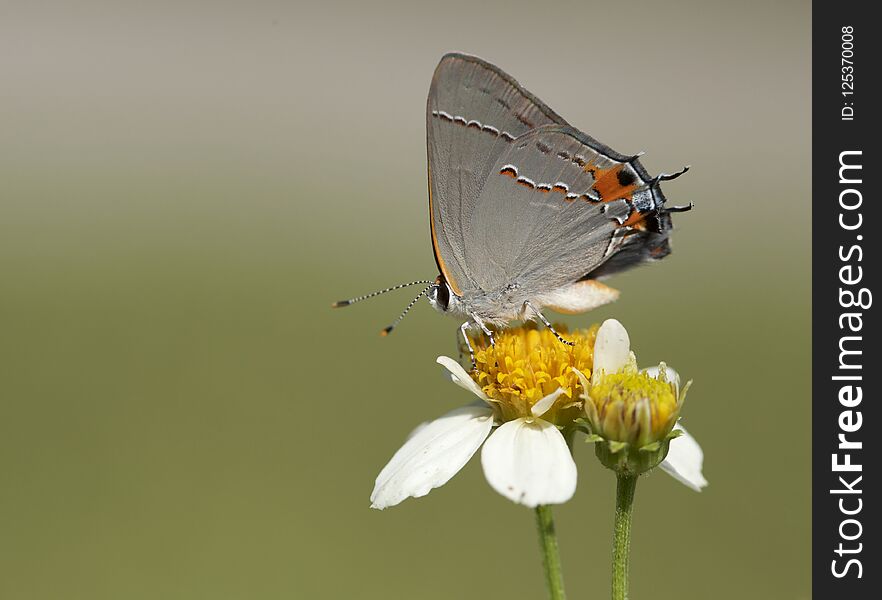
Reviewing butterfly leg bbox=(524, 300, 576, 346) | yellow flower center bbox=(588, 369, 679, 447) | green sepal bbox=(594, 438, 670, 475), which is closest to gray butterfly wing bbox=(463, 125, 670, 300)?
butterfly leg bbox=(524, 300, 576, 346)

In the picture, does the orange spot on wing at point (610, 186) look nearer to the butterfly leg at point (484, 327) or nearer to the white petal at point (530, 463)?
the butterfly leg at point (484, 327)

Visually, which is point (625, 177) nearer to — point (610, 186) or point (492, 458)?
point (610, 186)

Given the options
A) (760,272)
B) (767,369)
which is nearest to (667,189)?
(760,272)

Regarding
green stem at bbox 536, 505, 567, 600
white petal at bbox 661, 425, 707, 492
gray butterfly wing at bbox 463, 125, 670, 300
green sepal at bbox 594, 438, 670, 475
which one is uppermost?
gray butterfly wing at bbox 463, 125, 670, 300

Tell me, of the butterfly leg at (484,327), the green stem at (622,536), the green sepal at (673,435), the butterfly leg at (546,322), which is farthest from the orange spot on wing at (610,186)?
the green stem at (622,536)

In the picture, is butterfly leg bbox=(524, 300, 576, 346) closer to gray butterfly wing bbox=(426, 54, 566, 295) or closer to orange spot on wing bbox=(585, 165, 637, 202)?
gray butterfly wing bbox=(426, 54, 566, 295)

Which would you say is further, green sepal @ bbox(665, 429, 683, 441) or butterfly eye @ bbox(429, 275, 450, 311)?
butterfly eye @ bbox(429, 275, 450, 311)

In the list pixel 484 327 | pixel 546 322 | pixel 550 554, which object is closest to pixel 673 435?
pixel 550 554
